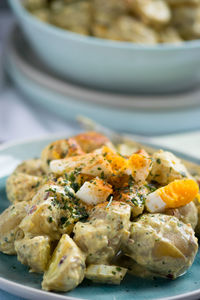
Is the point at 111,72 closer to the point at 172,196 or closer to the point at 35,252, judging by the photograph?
the point at 172,196

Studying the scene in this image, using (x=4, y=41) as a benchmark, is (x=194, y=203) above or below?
below

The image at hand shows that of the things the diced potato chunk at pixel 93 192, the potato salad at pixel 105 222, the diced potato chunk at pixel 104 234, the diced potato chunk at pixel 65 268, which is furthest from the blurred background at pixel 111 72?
the diced potato chunk at pixel 65 268

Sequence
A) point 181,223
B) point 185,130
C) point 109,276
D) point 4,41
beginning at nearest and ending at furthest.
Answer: point 109,276 → point 181,223 → point 185,130 → point 4,41

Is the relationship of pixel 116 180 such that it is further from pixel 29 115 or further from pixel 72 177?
pixel 29 115

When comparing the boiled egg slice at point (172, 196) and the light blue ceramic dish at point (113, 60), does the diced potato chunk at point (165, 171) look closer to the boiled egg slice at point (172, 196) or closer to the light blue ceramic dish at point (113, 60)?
the boiled egg slice at point (172, 196)

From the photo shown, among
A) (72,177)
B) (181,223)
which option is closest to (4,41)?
(72,177)

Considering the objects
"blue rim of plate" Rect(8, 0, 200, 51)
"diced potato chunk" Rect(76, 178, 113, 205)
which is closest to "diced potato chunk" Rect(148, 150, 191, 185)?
"diced potato chunk" Rect(76, 178, 113, 205)

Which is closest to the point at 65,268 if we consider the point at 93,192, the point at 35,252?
the point at 35,252
